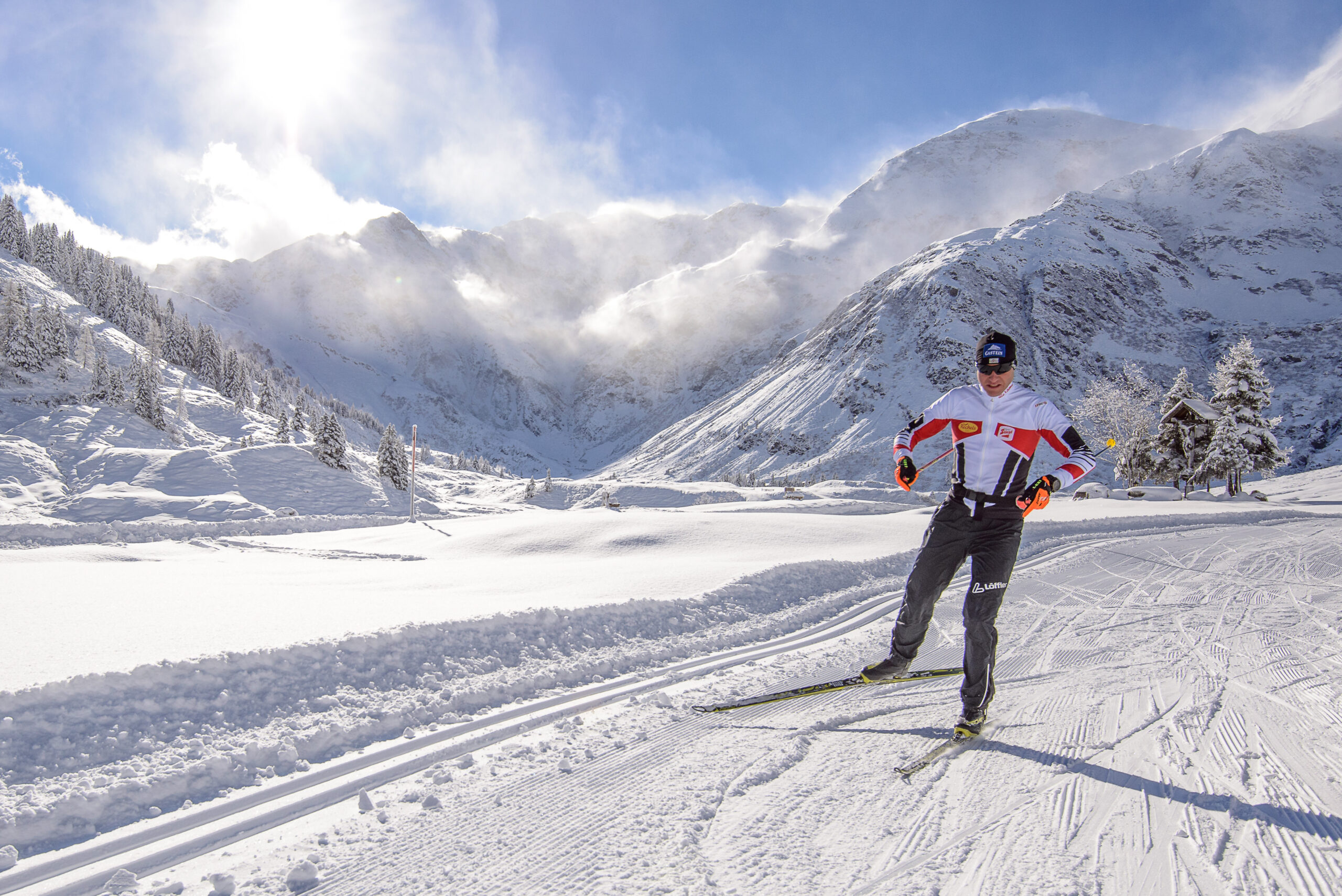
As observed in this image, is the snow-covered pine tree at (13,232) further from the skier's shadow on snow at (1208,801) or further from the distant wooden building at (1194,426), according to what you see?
the distant wooden building at (1194,426)

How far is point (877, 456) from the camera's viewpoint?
100 m

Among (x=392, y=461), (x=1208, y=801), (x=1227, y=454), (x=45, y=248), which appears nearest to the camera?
(x=1208, y=801)

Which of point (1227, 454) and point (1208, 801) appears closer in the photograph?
point (1208, 801)

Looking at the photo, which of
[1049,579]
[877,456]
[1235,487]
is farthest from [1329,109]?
[1049,579]

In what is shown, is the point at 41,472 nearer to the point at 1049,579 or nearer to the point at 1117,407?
the point at 1049,579

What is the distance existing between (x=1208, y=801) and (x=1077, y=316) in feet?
509

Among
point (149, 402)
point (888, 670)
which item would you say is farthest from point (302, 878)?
point (149, 402)

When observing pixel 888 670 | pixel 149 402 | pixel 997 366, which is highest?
pixel 149 402

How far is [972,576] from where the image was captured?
4215 millimetres

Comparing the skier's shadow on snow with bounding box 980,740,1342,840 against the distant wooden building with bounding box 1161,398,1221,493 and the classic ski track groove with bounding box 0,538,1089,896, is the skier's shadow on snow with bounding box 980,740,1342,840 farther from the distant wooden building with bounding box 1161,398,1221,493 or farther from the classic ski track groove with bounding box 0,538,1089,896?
the distant wooden building with bounding box 1161,398,1221,493

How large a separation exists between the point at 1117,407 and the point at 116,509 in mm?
76118

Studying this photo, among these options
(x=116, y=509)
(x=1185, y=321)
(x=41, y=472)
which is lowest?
(x=116, y=509)

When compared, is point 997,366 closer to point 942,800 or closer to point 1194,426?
point 942,800

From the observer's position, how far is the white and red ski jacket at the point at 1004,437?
431 centimetres
